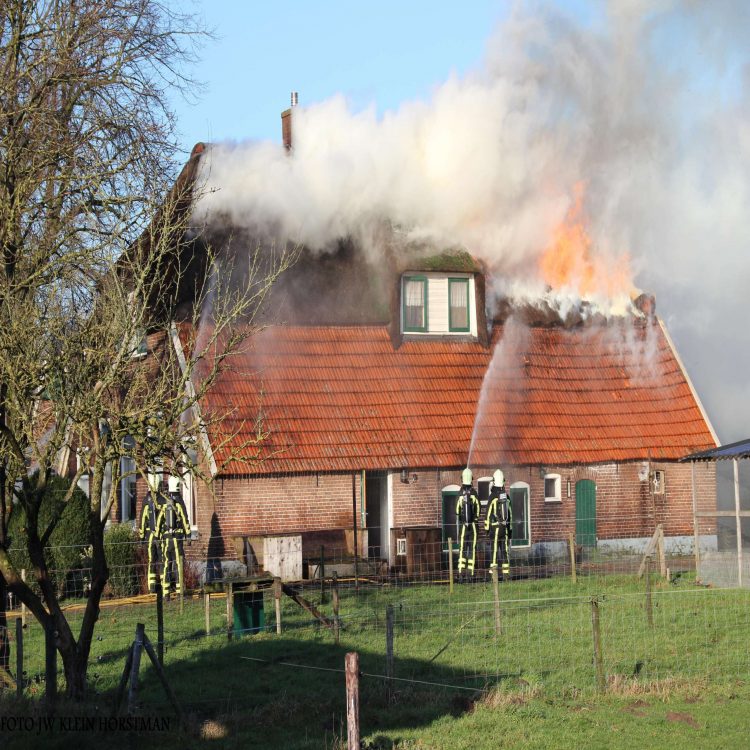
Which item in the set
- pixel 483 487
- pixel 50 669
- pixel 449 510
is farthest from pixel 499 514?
pixel 50 669

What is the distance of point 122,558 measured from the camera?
2372cm

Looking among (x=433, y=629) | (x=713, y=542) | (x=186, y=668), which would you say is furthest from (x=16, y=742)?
(x=713, y=542)

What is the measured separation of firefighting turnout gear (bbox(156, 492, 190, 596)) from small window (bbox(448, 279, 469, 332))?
10.5 m

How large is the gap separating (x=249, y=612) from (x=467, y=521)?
7.20m

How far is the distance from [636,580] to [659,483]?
23.1ft

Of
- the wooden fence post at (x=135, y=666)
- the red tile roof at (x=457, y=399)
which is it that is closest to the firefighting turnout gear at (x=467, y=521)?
the red tile roof at (x=457, y=399)

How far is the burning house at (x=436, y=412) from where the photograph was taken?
25250 mm

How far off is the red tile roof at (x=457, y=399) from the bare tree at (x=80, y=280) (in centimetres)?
768

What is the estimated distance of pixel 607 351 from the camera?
102 feet

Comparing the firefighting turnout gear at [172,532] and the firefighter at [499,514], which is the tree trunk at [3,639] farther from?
the firefighter at [499,514]

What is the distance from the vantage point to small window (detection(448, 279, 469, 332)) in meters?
29.3

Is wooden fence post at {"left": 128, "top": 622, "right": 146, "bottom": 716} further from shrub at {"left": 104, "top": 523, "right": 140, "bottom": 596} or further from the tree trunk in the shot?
shrub at {"left": 104, "top": 523, "right": 140, "bottom": 596}

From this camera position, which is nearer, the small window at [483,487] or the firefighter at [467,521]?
the firefighter at [467,521]

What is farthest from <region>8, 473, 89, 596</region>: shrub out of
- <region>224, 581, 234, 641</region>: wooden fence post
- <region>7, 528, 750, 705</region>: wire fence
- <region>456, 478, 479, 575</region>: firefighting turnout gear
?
<region>456, 478, 479, 575</region>: firefighting turnout gear
